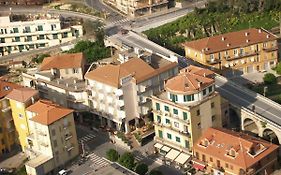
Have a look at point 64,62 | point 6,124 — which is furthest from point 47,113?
point 64,62

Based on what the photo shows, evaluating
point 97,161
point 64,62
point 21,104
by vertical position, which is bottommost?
point 97,161

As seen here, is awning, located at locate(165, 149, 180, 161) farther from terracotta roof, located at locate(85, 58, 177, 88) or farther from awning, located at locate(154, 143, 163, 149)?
terracotta roof, located at locate(85, 58, 177, 88)

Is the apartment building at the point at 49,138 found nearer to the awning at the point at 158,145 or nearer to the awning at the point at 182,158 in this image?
the awning at the point at 158,145

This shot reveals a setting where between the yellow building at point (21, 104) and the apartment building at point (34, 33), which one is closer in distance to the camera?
the yellow building at point (21, 104)

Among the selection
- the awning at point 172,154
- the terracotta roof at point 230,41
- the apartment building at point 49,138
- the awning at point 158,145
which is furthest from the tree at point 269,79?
the apartment building at point 49,138

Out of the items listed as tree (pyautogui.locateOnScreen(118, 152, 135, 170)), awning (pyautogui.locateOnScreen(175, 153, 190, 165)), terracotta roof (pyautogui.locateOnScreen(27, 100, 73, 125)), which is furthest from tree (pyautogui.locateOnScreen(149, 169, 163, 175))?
terracotta roof (pyautogui.locateOnScreen(27, 100, 73, 125))

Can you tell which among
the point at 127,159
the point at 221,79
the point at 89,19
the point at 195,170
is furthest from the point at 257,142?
the point at 89,19

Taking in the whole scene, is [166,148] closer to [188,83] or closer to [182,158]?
[182,158]

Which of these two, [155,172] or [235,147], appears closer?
[235,147]
